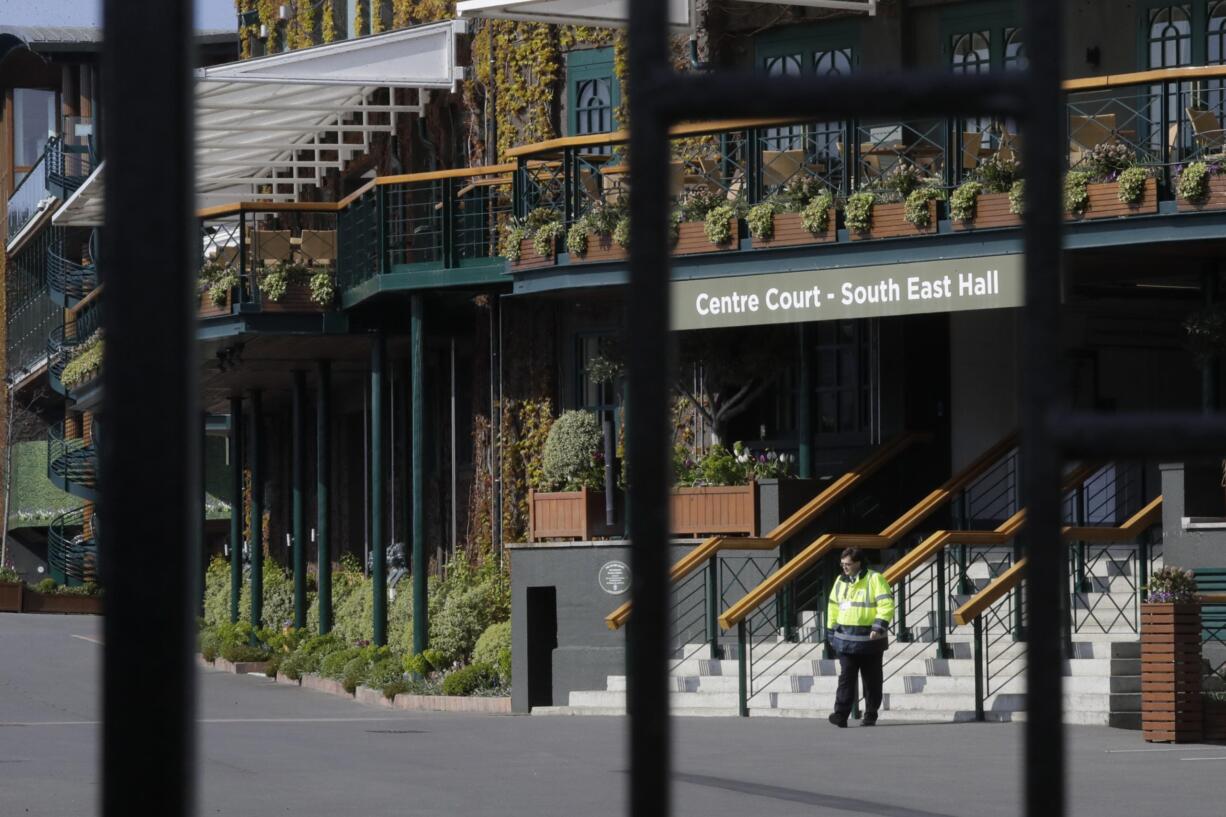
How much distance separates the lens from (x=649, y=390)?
2289mm

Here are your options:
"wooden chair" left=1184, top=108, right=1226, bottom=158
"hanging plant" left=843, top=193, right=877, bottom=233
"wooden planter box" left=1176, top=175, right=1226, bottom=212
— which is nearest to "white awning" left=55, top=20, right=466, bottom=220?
"hanging plant" left=843, top=193, right=877, bottom=233

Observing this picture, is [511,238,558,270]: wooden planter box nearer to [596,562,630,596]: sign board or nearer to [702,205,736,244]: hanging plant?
[702,205,736,244]: hanging plant

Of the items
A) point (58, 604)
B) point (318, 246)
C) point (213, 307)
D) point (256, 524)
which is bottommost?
point (58, 604)

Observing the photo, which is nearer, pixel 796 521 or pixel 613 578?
pixel 796 521

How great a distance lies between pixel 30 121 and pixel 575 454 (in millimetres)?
38810

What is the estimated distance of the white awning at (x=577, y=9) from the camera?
69.7 ft

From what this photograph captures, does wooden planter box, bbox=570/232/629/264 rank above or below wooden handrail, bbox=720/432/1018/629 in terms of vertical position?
above

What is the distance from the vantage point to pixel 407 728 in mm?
17797

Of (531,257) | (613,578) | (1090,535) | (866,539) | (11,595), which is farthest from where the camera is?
(11,595)

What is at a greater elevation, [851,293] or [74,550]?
[851,293]

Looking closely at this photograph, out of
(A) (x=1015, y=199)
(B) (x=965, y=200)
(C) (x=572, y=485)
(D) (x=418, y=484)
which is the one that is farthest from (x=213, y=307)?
(A) (x=1015, y=199)

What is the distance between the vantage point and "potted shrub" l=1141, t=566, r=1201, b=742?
15188 millimetres

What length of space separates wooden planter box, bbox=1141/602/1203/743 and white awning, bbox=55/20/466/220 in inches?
426

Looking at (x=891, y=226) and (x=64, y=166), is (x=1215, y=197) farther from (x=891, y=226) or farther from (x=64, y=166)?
(x=64, y=166)
